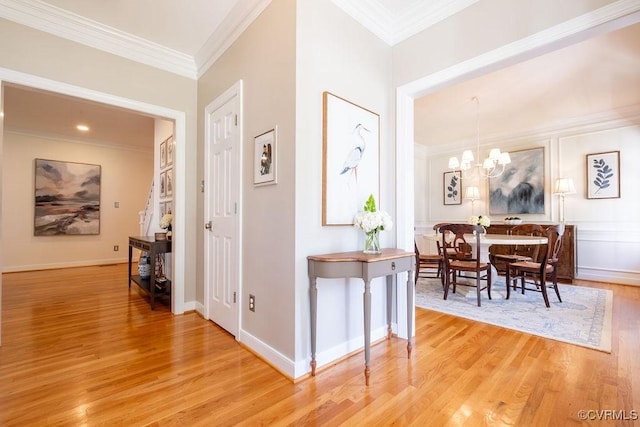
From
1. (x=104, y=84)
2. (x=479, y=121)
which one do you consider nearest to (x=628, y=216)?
(x=479, y=121)

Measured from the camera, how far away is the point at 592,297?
3.69 meters

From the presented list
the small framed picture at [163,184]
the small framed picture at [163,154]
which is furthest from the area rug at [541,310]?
the small framed picture at [163,154]

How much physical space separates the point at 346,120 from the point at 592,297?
13.2 feet

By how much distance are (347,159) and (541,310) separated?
9.38ft

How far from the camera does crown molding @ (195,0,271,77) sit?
229cm

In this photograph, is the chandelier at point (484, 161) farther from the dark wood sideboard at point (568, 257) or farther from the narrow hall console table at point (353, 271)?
the narrow hall console table at point (353, 271)

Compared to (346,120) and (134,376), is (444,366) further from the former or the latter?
(134,376)

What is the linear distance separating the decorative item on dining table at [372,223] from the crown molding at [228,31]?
5.74 feet

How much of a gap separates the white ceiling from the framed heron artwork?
79cm

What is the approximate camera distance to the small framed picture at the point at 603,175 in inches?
176

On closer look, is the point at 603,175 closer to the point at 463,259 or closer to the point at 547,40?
the point at 463,259

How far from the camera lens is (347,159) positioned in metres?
2.23

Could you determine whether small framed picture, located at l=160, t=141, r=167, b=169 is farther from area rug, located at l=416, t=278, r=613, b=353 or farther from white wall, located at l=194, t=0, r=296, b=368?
area rug, located at l=416, t=278, r=613, b=353

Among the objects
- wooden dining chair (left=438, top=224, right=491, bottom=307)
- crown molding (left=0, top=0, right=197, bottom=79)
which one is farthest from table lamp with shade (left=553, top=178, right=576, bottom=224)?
crown molding (left=0, top=0, right=197, bottom=79)
